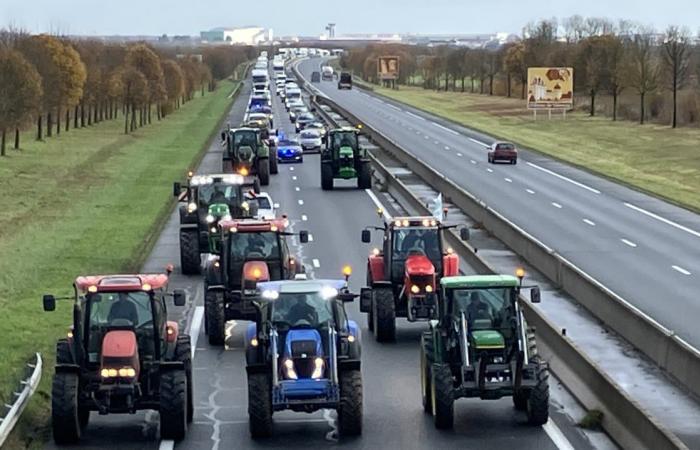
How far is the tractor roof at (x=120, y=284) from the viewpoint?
62.5 feet

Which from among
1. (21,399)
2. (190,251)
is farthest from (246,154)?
(21,399)

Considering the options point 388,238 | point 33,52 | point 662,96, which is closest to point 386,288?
point 388,238

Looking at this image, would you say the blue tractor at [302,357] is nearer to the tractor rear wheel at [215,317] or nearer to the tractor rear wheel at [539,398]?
the tractor rear wheel at [539,398]

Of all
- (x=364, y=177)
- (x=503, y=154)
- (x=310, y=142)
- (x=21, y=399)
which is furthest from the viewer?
(x=310, y=142)

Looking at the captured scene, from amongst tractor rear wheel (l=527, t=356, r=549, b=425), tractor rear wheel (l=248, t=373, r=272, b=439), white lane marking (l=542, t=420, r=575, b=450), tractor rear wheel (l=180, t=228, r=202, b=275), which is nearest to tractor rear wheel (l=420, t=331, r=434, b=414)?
tractor rear wheel (l=527, t=356, r=549, b=425)

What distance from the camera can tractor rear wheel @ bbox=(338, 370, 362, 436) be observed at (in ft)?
64.3

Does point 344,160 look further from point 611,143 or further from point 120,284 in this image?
point 120,284

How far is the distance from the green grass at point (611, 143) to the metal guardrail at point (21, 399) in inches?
1605

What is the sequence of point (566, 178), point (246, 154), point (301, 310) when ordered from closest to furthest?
point (301, 310)
point (246, 154)
point (566, 178)

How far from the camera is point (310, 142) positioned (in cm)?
9019

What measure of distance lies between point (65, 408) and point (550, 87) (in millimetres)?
118343

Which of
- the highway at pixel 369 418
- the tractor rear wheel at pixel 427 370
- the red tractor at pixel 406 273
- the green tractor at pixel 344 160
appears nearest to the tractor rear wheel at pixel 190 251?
the highway at pixel 369 418

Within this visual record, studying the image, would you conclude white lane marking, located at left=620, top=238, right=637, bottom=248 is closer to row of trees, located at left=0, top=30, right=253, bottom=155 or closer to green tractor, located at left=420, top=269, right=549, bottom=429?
green tractor, located at left=420, top=269, right=549, bottom=429

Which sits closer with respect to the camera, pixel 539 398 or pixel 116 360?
pixel 116 360
